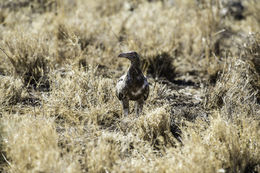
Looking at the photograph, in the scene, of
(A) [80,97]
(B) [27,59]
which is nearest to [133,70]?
(A) [80,97]

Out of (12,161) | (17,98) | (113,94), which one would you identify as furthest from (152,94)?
(12,161)

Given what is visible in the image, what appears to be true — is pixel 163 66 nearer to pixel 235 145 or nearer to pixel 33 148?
pixel 235 145

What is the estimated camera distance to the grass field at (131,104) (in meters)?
2.76

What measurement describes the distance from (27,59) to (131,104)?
171 centimetres

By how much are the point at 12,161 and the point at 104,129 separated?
1064 mm

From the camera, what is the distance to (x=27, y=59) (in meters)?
4.57

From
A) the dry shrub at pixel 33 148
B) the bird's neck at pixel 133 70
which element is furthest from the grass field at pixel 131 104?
the bird's neck at pixel 133 70

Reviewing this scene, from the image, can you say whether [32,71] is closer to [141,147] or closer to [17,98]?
[17,98]

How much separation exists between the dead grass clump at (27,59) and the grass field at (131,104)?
2cm

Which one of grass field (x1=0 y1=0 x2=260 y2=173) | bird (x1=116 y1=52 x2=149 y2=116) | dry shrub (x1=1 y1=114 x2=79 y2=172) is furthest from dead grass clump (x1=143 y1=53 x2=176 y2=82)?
dry shrub (x1=1 y1=114 x2=79 y2=172)

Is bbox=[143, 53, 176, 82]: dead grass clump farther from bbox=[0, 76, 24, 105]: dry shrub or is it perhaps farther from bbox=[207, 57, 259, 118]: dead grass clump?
bbox=[0, 76, 24, 105]: dry shrub

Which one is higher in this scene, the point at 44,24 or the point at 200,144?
the point at 44,24

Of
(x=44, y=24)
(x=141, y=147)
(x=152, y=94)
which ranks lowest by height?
(x=141, y=147)

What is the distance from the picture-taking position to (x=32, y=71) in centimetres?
459
